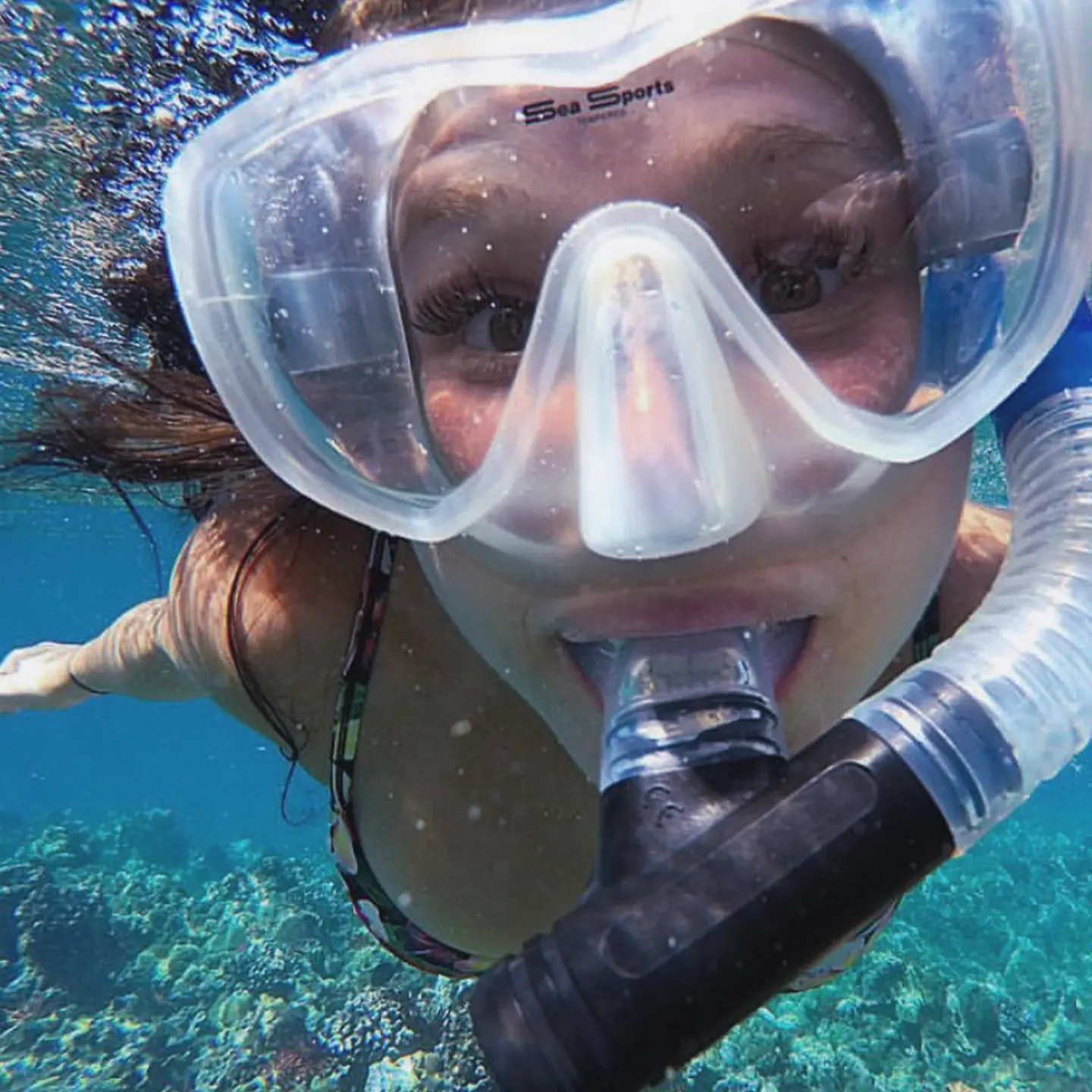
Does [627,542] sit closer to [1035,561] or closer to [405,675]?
[1035,561]

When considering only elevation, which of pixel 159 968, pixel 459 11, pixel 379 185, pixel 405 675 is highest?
pixel 459 11

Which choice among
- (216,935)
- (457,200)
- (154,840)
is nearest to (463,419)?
(457,200)

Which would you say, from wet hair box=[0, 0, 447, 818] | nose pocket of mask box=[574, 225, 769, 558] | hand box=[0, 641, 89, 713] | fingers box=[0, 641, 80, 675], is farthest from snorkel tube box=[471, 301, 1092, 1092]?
fingers box=[0, 641, 80, 675]

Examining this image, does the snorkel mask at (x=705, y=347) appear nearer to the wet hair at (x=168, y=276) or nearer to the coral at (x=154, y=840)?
the wet hair at (x=168, y=276)

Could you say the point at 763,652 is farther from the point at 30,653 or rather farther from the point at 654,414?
the point at 30,653

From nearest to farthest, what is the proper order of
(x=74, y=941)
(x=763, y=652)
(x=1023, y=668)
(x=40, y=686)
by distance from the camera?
(x=1023, y=668)
(x=763, y=652)
(x=40, y=686)
(x=74, y=941)

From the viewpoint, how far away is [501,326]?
67.7 inches

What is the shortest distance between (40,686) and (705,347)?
447 centimetres

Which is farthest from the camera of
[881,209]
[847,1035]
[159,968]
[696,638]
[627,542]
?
[159,968]

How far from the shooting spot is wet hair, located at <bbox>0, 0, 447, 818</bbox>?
114 inches

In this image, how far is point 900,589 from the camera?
1.72 metres

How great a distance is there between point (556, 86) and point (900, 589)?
3.43 feet

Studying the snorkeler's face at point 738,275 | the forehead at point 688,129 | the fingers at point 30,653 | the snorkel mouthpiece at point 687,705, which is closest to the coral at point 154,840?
the fingers at point 30,653

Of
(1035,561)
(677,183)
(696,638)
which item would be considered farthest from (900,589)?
(677,183)
